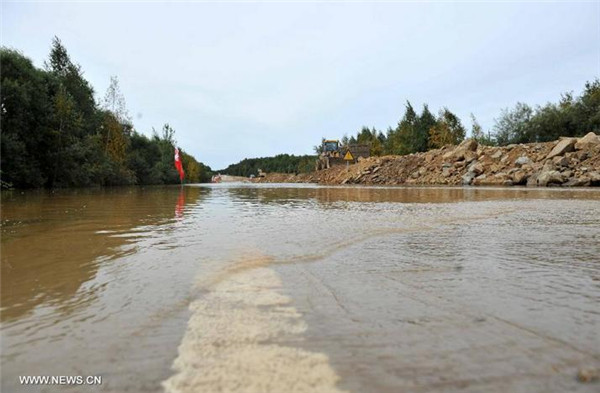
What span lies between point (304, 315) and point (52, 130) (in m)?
24.7

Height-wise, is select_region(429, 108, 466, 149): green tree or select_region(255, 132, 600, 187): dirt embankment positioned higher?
select_region(429, 108, 466, 149): green tree

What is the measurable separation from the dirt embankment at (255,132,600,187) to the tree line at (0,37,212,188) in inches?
878

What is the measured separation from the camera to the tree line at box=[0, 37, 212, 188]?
18.3 metres

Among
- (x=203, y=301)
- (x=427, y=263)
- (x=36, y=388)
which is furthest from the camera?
(x=427, y=263)

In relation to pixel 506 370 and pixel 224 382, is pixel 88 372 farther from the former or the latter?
pixel 506 370

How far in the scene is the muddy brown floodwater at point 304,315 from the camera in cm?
121

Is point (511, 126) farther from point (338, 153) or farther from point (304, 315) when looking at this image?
→ point (304, 315)

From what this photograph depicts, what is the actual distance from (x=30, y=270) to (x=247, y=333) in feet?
6.25

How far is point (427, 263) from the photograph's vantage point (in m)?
2.74

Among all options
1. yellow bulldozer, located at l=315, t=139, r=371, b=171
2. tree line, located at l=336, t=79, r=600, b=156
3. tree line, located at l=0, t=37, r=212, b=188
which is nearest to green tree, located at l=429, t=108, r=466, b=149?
tree line, located at l=336, t=79, r=600, b=156

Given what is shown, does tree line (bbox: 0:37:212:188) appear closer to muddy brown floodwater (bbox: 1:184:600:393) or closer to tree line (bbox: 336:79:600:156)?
muddy brown floodwater (bbox: 1:184:600:393)

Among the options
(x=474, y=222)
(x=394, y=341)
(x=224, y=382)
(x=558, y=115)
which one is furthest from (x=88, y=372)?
(x=558, y=115)

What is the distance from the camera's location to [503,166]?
23031mm

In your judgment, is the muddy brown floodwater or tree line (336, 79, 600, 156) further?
tree line (336, 79, 600, 156)
